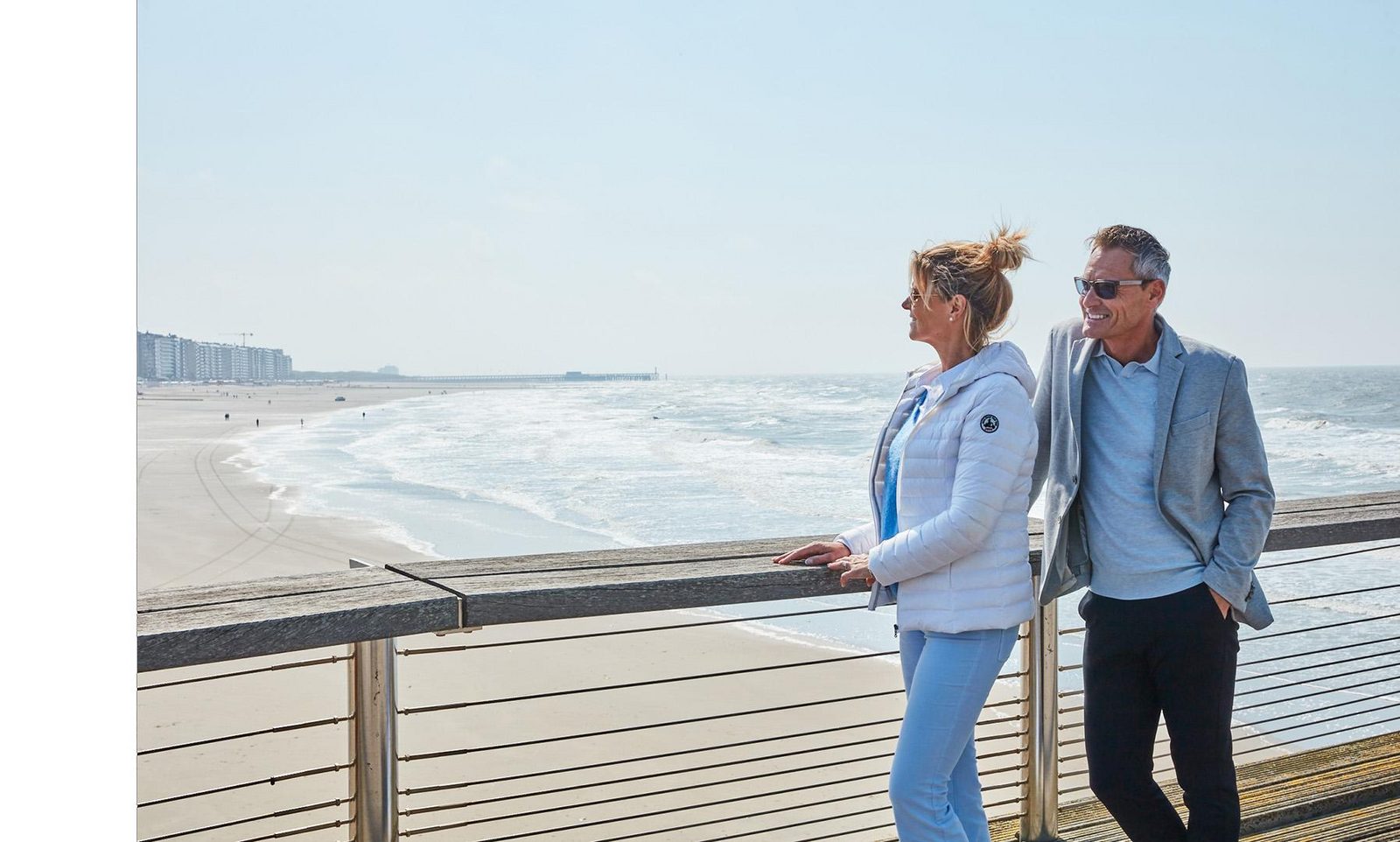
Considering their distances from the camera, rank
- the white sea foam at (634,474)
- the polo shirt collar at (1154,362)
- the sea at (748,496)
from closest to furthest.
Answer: the polo shirt collar at (1154,362) → the sea at (748,496) → the white sea foam at (634,474)

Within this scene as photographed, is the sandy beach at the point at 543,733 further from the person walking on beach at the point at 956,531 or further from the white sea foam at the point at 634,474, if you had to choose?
the person walking on beach at the point at 956,531

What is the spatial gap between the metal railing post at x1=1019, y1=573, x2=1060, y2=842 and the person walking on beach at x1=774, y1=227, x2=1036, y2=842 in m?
0.53

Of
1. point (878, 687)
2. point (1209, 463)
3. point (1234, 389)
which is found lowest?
point (878, 687)


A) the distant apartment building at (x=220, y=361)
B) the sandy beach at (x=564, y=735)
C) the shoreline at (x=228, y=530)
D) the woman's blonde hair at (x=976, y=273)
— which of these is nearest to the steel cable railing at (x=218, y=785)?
the sandy beach at (x=564, y=735)

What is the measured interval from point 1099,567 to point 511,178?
6796 centimetres

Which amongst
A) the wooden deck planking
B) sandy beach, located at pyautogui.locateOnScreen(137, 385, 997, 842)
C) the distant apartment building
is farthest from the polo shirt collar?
the distant apartment building

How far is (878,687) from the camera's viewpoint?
7.83 metres

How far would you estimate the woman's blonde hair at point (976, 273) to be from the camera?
1.99 metres

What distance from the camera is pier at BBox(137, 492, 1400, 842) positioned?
1.83 meters

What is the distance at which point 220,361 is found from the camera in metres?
110

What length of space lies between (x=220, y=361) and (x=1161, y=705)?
118271 mm

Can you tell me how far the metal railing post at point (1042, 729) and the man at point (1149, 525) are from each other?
0.77 ft
